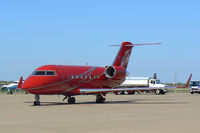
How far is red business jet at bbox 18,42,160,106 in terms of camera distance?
25.8 m

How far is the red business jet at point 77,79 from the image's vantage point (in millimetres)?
25766

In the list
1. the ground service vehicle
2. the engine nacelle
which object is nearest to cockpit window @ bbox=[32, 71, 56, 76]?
the engine nacelle

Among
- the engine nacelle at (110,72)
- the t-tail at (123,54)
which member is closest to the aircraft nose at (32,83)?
the engine nacelle at (110,72)

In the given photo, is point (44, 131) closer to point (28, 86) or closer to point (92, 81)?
point (28, 86)

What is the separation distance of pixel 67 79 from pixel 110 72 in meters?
5.75

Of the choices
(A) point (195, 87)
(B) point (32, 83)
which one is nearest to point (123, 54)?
(B) point (32, 83)

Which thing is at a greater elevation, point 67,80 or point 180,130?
point 67,80

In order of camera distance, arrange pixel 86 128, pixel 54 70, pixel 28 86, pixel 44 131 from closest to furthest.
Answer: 1. pixel 44 131
2. pixel 86 128
3. pixel 28 86
4. pixel 54 70

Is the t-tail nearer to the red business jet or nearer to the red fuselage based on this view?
the red business jet

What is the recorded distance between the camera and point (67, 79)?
27688 mm

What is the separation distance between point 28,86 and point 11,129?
44.2 feet

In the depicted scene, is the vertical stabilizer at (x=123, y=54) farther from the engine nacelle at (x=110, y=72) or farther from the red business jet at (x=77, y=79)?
the engine nacelle at (x=110, y=72)

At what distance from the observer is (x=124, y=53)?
34.1 metres

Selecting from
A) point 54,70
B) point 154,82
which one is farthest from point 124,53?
point 154,82
